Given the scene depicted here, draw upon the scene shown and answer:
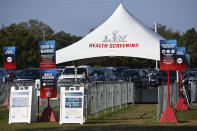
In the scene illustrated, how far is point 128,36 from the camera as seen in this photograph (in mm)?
23109

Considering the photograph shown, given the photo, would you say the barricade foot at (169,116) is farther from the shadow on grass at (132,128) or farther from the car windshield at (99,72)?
the car windshield at (99,72)

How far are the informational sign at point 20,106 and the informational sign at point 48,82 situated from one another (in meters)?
0.50

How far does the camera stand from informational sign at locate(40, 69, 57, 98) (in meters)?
16.8

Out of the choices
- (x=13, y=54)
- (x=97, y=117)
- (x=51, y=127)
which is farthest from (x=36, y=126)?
(x=13, y=54)

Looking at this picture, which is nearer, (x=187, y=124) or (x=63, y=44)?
(x=187, y=124)

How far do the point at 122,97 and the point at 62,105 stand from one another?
29.3 ft

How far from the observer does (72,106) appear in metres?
15.8

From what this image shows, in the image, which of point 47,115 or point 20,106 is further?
point 47,115

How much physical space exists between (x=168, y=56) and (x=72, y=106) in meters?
3.71

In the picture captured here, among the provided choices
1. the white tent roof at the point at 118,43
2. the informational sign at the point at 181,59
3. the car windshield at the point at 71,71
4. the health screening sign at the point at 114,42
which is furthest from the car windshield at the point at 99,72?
the informational sign at the point at 181,59

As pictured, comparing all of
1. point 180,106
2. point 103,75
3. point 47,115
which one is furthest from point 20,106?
point 103,75

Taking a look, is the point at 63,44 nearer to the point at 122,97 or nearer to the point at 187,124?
the point at 122,97

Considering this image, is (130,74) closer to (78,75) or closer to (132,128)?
(78,75)

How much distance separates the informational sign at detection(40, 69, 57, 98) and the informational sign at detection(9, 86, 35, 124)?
19.6 inches
